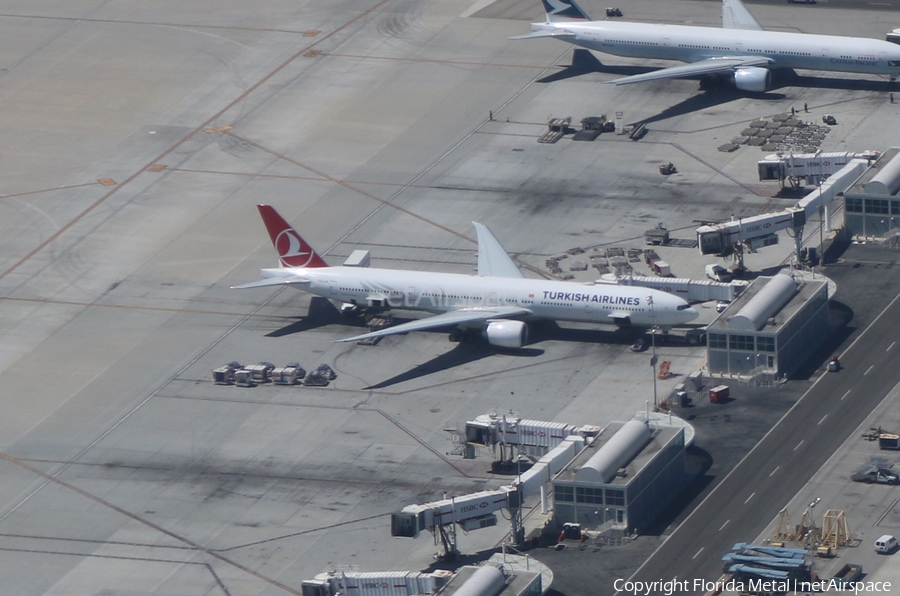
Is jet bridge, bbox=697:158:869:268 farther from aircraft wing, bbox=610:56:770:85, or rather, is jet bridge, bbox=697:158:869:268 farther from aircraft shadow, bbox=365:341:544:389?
aircraft wing, bbox=610:56:770:85

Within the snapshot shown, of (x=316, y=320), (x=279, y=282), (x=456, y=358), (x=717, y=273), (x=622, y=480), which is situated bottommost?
(x=456, y=358)

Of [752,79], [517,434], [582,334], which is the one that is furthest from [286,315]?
[752,79]

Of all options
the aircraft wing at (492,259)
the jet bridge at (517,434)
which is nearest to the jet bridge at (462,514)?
the jet bridge at (517,434)

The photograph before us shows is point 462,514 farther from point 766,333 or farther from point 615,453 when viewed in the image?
point 766,333

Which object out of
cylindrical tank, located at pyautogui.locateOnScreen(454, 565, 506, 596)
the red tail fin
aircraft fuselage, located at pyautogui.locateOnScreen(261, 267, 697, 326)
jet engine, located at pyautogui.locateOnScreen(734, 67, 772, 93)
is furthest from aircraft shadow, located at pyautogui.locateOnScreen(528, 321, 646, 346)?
jet engine, located at pyautogui.locateOnScreen(734, 67, 772, 93)

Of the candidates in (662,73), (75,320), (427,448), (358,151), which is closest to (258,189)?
(358,151)

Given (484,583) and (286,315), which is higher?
(286,315)

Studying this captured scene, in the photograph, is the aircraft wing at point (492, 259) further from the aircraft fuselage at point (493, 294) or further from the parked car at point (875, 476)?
the parked car at point (875, 476)
